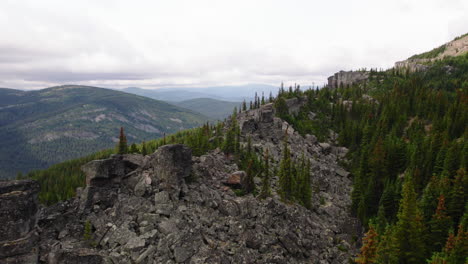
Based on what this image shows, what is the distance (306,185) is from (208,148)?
1297 inches

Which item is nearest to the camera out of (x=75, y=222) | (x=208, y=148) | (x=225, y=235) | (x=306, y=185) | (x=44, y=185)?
(x=75, y=222)

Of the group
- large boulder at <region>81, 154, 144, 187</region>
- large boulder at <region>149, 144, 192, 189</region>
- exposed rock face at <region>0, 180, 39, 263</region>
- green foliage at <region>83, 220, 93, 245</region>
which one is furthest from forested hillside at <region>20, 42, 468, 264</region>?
exposed rock face at <region>0, 180, 39, 263</region>

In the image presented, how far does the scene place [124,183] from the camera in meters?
50.8

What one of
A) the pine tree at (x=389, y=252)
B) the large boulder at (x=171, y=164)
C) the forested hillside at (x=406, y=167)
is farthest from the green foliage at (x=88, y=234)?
the pine tree at (x=389, y=252)

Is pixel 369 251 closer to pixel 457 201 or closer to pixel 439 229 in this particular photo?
pixel 439 229

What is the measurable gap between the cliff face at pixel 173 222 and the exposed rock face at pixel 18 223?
0.18 m

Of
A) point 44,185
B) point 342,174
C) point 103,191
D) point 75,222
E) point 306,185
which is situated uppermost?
point 103,191

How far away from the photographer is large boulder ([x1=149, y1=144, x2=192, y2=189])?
50938 millimetres

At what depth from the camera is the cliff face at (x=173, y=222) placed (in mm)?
38750

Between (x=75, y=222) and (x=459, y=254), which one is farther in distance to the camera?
(x=75, y=222)

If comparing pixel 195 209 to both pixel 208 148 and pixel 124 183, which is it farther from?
pixel 208 148

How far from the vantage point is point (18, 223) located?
1436 inches

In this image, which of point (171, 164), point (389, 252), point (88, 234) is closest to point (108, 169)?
point (171, 164)

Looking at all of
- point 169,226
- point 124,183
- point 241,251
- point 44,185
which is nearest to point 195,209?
point 169,226
